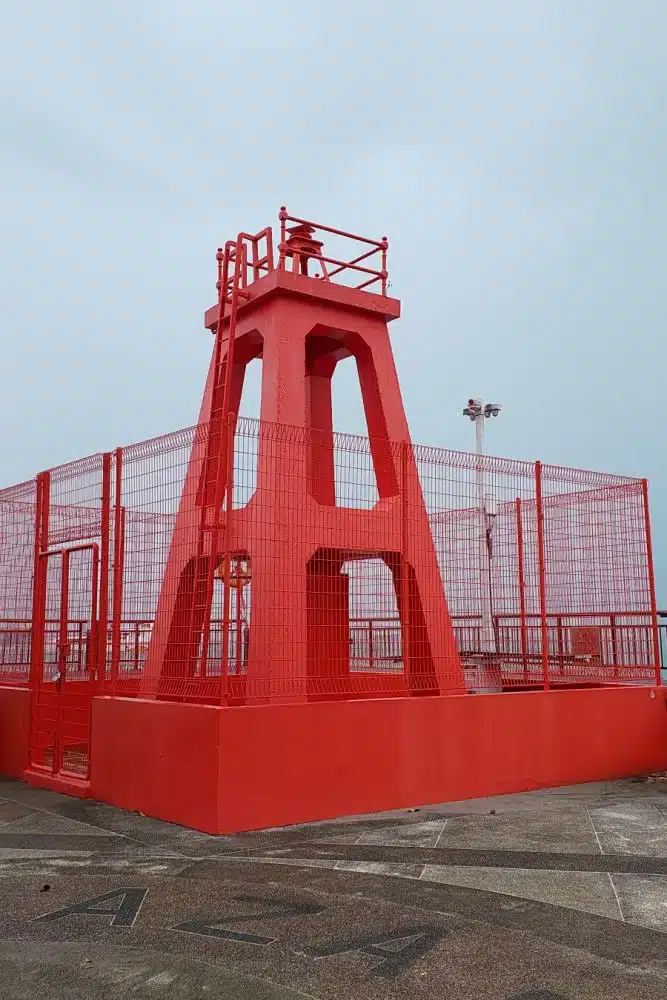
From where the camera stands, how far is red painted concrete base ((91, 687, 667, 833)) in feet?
24.6

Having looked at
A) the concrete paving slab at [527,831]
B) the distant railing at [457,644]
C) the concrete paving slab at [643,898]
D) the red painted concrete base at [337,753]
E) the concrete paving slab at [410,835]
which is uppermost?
the distant railing at [457,644]

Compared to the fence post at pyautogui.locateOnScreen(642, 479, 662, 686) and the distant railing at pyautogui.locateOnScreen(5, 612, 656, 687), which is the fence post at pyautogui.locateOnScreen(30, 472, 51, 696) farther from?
the fence post at pyautogui.locateOnScreen(642, 479, 662, 686)

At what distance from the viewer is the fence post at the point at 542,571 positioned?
999 cm

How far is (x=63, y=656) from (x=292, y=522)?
10.3 ft

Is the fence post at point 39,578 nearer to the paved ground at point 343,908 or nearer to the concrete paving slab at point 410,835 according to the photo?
the paved ground at point 343,908

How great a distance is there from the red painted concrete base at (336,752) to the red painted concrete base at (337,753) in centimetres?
1

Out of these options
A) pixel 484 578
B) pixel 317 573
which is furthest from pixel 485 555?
pixel 317 573

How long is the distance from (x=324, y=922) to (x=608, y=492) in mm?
7063

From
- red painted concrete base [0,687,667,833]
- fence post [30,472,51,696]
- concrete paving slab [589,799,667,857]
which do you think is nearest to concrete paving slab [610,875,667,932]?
concrete paving slab [589,799,667,857]

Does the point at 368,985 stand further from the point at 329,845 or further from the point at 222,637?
the point at 222,637

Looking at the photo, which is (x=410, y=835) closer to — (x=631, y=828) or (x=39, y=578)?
(x=631, y=828)

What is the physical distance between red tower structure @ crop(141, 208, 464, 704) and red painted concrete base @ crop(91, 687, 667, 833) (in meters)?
0.27

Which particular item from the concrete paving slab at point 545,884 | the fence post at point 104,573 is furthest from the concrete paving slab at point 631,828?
the fence post at point 104,573

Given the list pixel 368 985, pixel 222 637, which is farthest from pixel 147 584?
pixel 368 985
